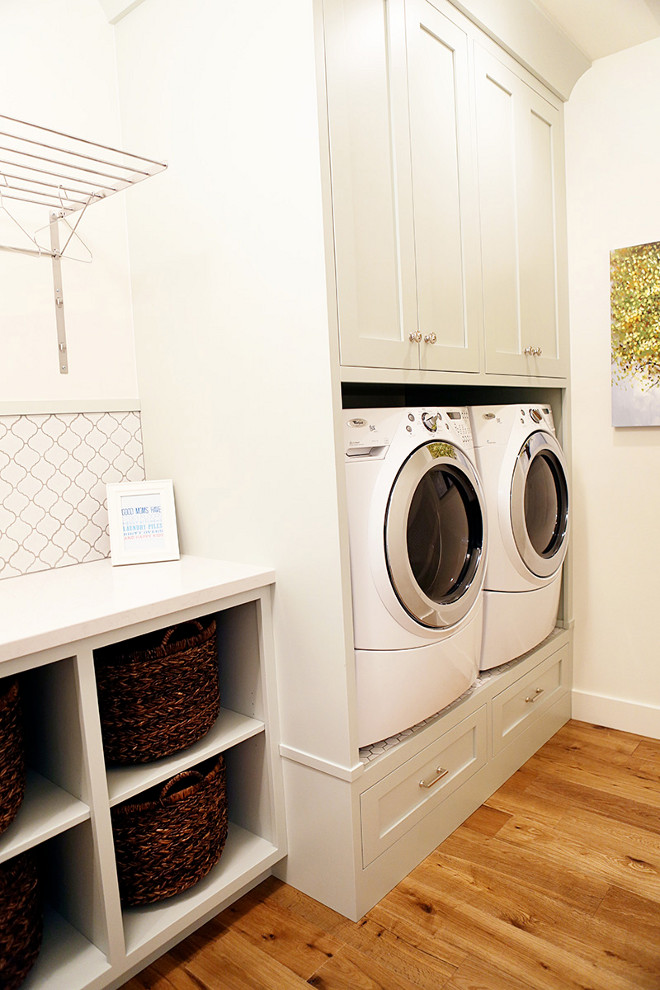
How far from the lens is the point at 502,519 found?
212cm

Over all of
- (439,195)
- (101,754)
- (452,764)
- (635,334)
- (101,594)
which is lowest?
(452,764)

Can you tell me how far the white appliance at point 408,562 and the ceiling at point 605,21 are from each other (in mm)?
1414

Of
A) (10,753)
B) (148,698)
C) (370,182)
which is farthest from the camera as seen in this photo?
(370,182)

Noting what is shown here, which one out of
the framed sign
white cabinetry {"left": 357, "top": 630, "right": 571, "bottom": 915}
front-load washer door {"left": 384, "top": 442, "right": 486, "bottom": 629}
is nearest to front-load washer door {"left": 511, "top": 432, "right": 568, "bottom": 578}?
front-load washer door {"left": 384, "top": 442, "right": 486, "bottom": 629}

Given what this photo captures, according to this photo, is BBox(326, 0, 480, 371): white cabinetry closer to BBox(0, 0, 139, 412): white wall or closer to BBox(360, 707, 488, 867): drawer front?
BBox(0, 0, 139, 412): white wall

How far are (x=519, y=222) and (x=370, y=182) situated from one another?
0.83 meters

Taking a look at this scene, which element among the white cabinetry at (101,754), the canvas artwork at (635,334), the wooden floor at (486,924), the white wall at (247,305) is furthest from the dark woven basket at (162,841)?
the canvas artwork at (635,334)

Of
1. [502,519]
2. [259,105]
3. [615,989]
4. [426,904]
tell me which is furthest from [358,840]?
[259,105]

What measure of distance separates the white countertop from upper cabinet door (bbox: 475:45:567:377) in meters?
1.05

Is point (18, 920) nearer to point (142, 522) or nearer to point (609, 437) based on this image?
point (142, 522)

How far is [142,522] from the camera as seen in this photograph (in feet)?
6.37

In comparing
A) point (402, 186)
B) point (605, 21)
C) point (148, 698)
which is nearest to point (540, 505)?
point (402, 186)

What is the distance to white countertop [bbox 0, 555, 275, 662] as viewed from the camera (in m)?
1.30

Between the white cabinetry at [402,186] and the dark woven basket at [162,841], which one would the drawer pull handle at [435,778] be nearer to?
the dark woven basket at [162,841]
